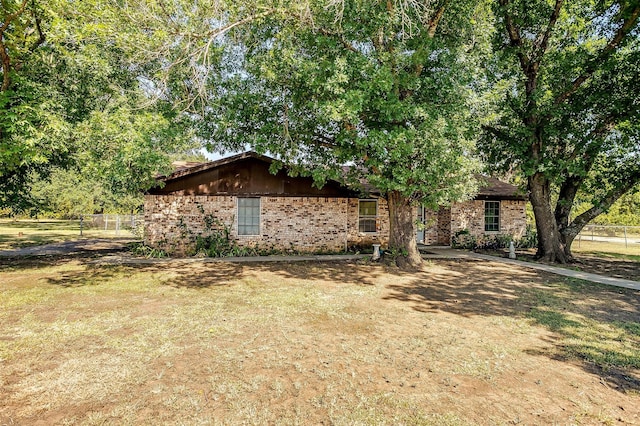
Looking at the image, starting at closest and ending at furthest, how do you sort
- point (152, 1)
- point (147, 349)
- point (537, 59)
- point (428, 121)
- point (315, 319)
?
point (147, 349), point (315, 319), point (152, 1), point (428, 121), point (537, 59)

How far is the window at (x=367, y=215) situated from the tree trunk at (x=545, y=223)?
22.2ft

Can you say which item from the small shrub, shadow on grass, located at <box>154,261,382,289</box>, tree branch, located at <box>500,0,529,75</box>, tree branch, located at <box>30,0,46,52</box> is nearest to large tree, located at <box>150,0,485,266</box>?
shadow on grass, located at <box>154,261,382,289</box>

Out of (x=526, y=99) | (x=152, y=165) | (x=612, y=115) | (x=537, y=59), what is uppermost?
(x=537, y=59)

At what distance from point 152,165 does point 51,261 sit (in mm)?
6975

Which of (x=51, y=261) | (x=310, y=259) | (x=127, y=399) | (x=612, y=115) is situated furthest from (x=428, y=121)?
(x=51, y=261)

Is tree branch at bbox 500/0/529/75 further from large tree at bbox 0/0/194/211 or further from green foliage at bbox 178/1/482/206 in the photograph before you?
large tree at bbox 0/0/194/211

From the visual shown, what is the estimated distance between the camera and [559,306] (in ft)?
25.2

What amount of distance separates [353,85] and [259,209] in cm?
749

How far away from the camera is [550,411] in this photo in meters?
3.63

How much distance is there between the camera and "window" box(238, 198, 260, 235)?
15.1 m

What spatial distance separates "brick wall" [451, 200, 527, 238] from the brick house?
3.40 meters

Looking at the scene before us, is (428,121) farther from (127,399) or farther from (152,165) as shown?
(127,399)

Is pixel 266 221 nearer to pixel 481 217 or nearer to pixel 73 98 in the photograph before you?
pixel 73 98

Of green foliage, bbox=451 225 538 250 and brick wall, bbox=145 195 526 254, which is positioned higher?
brick wall, bbox=145 195 526 254
